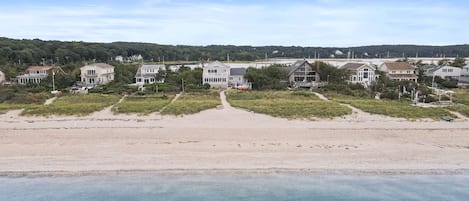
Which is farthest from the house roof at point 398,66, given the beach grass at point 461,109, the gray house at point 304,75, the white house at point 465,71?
the beach grass at point 461,109

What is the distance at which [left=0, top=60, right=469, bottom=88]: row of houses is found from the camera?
121 feet

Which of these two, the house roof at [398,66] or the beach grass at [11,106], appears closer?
the beach grass at [11,106]

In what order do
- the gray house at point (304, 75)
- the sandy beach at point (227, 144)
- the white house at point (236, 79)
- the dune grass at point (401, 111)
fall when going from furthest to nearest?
the white house at point (236, 79) → the gray house at point (304, 75) → the dune grass at point (401, 111) → the sandy beach at point (227, 144)

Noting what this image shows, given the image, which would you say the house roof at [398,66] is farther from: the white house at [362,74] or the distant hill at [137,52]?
the distant hill at [137,52]

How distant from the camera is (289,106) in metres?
22.5

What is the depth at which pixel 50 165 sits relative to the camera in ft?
43.6

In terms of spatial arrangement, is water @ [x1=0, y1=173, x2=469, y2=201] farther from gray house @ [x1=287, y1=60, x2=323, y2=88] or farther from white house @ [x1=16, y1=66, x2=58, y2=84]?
white house @ [x1=16, y1=66, x2=58, y2=84]

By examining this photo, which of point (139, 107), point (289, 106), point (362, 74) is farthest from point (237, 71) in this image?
point (139, 107)

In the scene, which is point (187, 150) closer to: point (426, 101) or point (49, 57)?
point (426, 101)

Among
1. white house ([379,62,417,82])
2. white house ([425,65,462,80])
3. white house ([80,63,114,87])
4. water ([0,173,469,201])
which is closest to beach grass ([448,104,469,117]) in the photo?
water ([0,173,469,201])

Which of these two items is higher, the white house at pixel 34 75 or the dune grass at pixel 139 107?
the white house at pixel 34 75

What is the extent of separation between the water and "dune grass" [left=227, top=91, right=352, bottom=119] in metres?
8.10

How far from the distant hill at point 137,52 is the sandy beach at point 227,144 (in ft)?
118

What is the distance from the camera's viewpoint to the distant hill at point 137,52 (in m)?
54.2
